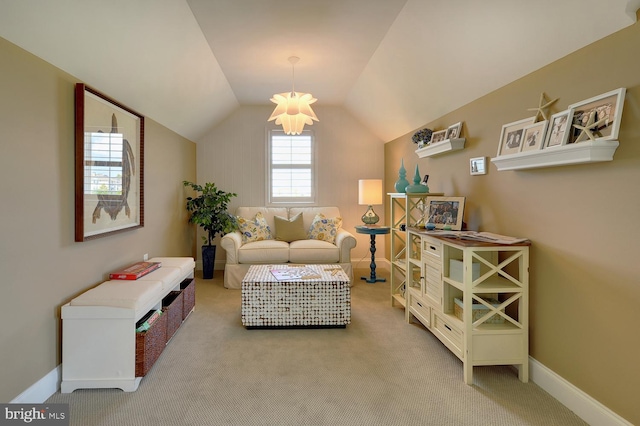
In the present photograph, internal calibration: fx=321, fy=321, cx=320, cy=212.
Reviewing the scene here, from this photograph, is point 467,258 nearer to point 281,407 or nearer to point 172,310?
point 281,407

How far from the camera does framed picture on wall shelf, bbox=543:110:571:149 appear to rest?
5.72ft

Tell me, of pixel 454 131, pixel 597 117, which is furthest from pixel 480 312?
pixel 454 131

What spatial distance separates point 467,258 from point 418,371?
0.86 meters

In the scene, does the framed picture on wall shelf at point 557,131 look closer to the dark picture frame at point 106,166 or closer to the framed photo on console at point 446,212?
the framed photo on console at point 446,212

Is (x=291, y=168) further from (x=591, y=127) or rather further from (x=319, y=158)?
(x=591, y=127)

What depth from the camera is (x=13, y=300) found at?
5.50 ft

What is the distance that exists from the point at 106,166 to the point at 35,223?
2.63ft

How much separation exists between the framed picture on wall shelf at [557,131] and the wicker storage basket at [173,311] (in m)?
Answer: 2.86

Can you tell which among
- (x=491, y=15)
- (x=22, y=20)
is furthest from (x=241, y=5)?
(x=491, y=15)

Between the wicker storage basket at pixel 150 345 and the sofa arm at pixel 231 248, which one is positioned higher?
the sofa arm at pixel 231 248

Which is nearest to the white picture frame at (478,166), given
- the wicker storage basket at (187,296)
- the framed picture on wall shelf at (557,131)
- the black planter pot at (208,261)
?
the framed picture on wall shelf at (557,131)

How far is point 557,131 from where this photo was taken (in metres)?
1.80

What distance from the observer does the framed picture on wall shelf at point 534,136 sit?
6.25ft

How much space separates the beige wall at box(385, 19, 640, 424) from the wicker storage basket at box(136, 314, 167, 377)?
2532mm
